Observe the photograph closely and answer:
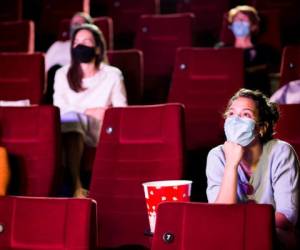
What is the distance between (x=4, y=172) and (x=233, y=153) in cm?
82

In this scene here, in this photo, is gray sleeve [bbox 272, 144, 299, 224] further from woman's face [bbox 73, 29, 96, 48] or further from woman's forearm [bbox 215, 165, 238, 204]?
woman's face [bbox 73, 29, 96, 48]

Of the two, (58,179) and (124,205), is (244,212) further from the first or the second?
(58,179)

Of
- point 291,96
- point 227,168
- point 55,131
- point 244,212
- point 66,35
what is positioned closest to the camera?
point 244,212

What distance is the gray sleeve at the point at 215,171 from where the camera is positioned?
185 centimetres

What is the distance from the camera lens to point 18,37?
12.8 feet

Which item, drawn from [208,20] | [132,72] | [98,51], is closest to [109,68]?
[98,51]

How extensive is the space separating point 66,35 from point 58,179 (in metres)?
1.77

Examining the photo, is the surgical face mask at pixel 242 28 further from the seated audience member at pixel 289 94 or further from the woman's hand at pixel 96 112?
the woman's hand at pixel 96 112

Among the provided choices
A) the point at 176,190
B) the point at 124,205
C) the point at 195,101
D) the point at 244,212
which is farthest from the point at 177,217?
the point at 195,101

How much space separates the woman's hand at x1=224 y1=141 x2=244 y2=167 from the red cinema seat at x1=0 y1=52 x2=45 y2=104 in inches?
57.6

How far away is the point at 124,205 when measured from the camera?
7.23 ft

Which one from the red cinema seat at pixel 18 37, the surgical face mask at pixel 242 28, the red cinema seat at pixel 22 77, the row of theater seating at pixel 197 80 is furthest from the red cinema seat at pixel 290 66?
the red cinema seat at pixel 18 37

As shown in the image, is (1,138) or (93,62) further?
(93,62)

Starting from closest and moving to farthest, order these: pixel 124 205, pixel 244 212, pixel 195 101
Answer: pixel 244 212, pixel 124 205, pixel 195 101
